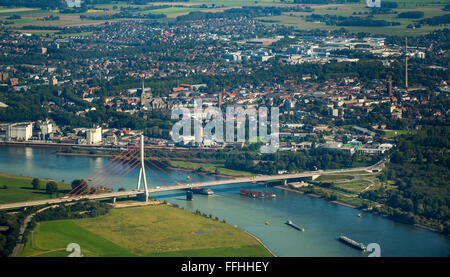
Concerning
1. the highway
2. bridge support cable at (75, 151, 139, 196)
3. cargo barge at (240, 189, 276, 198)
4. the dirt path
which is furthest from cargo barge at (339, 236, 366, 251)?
bridge support cable at (75, 151, 139, 196)

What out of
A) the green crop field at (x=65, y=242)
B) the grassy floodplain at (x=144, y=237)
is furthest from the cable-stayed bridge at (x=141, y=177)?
the green crop field at (x=65, y=242)

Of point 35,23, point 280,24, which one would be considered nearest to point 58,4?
point 35,23

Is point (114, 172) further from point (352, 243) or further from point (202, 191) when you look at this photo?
point (352, 243)

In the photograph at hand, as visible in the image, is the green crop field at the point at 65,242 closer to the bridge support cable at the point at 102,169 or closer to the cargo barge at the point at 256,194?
the bridge support cable at the point at 102,169

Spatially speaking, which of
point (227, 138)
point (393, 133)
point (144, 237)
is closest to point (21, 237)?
point (144, 237)

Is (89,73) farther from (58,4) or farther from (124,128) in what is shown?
(58,4)

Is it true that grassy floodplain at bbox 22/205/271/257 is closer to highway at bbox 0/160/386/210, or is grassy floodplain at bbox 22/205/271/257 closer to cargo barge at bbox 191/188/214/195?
highway at bbox 0/160/386/210
